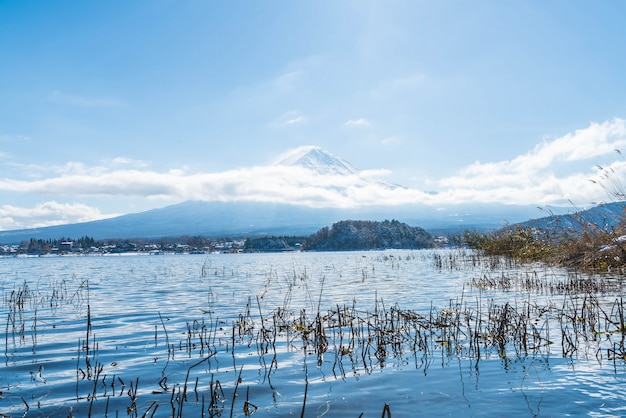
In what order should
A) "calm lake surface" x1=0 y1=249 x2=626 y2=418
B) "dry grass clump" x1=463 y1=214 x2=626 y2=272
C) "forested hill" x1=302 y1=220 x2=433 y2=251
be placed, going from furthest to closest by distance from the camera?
"forested hill" x1=302 y1=220 x2=433 y2=251
"dry grass clump" x1=463 y1=214 x2=626 y2=272
"calm lake surface" x1=0 y1=249 x2=626 y2=418

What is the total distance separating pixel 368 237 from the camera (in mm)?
136750

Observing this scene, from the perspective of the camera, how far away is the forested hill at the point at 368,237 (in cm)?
13450

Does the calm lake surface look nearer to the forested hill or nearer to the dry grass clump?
the dry grass clump

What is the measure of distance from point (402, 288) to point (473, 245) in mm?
24999

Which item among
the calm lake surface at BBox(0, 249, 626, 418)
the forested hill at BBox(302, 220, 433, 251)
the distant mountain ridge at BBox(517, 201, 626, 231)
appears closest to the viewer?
the calm lake surface at BBox(0, 249, 626, 418)

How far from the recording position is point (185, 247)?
14612cm

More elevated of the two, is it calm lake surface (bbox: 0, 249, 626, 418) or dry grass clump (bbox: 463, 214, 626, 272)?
dry grass clump (bbox: 463, 214, 626, 272)

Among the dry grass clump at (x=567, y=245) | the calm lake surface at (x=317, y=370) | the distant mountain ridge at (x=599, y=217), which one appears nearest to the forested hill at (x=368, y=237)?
the dry grass clump at (x=567, y=245)

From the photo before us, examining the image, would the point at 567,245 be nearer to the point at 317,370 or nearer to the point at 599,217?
the point at 599,217

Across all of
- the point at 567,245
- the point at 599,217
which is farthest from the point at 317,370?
the point at 599,217

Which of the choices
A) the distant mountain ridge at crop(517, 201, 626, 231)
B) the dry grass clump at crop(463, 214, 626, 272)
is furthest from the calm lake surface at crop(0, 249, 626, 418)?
the distant mountain ridge at crop(517, 201, 626, 231)

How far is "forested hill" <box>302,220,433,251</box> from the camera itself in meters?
134

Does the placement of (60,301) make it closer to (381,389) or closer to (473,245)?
(381,389)

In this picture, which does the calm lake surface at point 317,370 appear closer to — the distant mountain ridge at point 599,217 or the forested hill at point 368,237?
the distant mountain ridge at point 599,217
